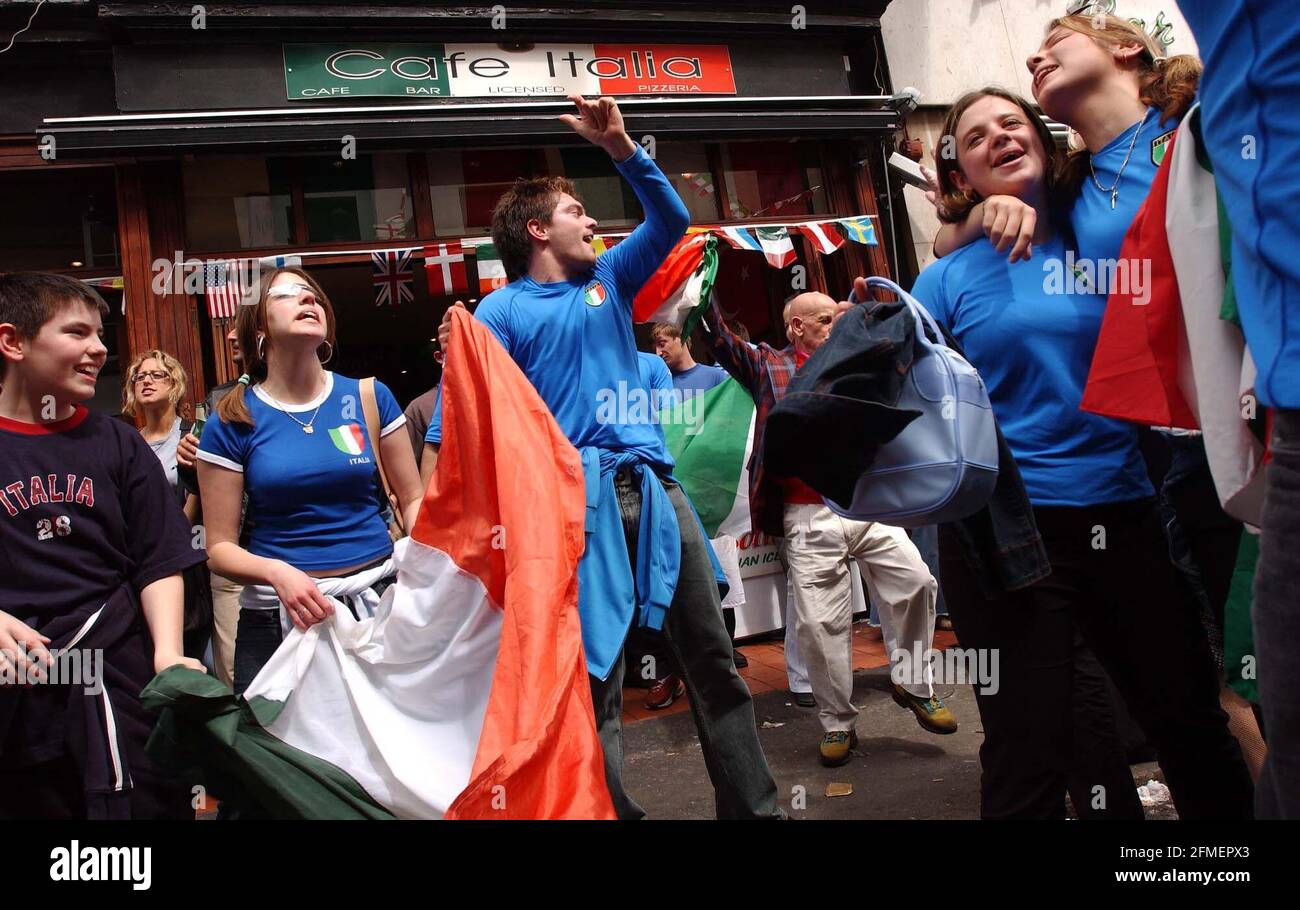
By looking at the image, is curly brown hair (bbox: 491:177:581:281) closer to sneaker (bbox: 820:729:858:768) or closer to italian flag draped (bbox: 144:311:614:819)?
italian flag draped (bbox: 144:311:614:819)

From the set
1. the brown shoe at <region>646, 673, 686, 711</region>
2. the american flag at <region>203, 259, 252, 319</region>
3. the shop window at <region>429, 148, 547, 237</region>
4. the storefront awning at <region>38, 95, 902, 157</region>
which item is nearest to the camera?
the brown shoe at <region>646, 673, 686, 711</region>

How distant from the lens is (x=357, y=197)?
7879 millimetres

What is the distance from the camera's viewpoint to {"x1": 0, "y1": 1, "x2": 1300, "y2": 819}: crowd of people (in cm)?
227

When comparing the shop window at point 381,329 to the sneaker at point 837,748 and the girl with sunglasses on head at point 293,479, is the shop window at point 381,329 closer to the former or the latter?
the girl with sunglasses on head at point 293,479

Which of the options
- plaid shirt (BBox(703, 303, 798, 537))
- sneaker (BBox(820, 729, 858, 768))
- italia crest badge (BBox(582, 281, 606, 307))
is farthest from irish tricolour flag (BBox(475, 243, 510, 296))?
sneaker (BBox(820, 729, 858, 768))

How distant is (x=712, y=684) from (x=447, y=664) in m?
0.81

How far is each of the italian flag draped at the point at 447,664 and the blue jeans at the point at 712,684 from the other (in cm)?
40

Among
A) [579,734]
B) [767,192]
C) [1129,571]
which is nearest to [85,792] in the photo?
[579,734]

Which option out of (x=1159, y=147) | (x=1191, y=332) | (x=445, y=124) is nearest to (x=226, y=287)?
(x=445, y=124)

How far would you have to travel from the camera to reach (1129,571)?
2.27 metres

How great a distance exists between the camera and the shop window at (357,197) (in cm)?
774

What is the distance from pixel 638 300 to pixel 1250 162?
8.56ft

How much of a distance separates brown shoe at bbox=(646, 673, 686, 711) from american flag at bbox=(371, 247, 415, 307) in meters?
3.99

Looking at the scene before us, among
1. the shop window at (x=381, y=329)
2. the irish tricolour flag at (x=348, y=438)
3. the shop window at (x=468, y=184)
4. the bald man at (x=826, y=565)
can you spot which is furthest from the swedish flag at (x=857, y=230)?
the irish tricolour flag at (x=348, y=438)
